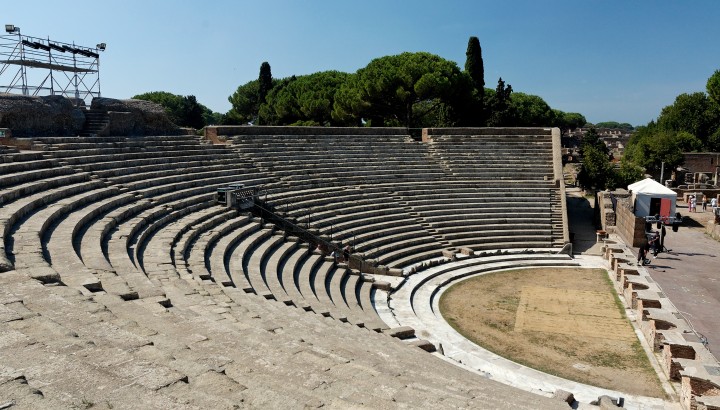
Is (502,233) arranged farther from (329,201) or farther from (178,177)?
(178,177)

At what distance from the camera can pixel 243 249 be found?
14234 mm

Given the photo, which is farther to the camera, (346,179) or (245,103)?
(245,103)

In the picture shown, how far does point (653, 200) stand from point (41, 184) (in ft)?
82.2

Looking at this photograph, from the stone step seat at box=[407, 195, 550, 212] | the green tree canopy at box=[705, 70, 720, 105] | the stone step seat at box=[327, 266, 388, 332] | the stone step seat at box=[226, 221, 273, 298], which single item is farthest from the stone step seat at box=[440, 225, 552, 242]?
the green tree canopy at box=[705, 70, 720, 105]

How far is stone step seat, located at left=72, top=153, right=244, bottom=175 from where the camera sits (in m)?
15.9

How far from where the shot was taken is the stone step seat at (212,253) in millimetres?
11008

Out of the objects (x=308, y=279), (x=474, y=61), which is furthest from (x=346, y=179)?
(x=474, y=61)

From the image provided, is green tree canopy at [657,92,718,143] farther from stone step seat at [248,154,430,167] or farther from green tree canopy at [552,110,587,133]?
stone step seat at [248,154,430,167]

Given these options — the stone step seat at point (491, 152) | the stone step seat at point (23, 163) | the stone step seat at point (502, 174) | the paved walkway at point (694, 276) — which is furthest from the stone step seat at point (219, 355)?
the stone step seat at point (491, 152)

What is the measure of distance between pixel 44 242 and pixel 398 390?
803cm

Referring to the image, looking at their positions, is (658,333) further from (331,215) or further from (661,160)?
(661,160)

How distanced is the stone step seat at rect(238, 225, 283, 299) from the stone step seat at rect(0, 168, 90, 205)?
4934 millimetres

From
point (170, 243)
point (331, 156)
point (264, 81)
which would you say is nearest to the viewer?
point (170, 243)

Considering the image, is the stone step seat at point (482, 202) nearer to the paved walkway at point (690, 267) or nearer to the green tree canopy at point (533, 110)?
the paved walkway at point (690, 267)
